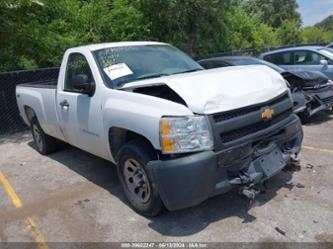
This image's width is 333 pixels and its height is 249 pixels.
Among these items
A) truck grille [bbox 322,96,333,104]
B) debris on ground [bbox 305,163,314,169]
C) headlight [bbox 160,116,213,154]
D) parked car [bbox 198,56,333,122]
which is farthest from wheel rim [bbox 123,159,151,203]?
truck grille [bbox 322,96,333,104]

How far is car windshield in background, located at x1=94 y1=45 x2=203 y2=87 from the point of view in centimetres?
429

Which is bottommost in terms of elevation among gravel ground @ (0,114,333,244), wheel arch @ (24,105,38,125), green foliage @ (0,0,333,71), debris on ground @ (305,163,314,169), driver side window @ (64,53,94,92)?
gravel ground @ (0,114,333,244)

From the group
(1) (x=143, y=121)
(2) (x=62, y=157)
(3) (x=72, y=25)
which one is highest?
(3) (x=72, y=25)

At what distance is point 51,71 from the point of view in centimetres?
967

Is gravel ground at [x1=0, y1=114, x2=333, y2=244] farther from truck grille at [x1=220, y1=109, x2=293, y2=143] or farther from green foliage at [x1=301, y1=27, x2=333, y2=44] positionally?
green foliage at [x1=301, y1=27, x2=333, y2=44]

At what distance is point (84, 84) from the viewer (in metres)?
4.30

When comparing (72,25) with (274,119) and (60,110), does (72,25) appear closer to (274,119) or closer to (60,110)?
(60,110)

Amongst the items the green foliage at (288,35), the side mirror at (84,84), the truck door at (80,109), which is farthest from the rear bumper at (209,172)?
the green foliage at (288,35)

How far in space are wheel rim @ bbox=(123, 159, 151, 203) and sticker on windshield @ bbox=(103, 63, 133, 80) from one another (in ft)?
3.55

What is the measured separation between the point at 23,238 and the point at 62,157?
280 centimetres

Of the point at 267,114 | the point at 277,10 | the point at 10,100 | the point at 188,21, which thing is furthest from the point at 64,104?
the point at 277,10

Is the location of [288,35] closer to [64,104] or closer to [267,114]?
[64,104]

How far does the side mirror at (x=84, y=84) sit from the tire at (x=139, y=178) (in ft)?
3.15

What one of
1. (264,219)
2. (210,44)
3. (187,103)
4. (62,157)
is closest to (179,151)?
(187,103)
